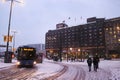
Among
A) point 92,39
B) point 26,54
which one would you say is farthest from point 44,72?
point 92,39

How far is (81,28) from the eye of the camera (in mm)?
128125

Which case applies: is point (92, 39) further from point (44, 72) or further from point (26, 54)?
point (44, 72)

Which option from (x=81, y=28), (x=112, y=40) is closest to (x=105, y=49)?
(x=112, y=40)

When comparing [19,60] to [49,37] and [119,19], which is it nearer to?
[119,19]

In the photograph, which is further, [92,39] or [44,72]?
[92,39]

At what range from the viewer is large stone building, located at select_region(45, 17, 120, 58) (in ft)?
359

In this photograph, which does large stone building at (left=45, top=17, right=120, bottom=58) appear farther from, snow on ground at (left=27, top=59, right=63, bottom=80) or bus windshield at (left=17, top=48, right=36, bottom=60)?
snow on ground at (left=27, top=59, right=63, bottom=80)

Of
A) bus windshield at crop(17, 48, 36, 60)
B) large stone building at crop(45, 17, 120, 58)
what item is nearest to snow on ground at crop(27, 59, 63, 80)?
bus windshield at crop(17, 48, 36, 60)

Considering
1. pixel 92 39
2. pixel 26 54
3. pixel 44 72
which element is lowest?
pixel 44 72

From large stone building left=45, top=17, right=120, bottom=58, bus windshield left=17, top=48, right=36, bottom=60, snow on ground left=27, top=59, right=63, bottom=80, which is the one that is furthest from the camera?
large stone building left=45, top=17, right=120, bottom=58

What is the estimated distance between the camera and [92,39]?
122 m

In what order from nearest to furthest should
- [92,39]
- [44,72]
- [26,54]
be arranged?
1. [44,72]
2. [26,54]
3. [92,39]

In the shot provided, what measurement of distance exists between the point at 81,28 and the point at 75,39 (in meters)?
8.16

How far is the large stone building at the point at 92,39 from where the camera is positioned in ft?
359
